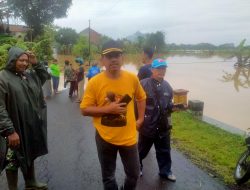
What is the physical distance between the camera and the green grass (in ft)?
16.9

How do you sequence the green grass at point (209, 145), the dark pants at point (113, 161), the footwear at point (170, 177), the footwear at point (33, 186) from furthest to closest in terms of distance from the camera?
1. the green grass at point (209, 145)
2. the footwear at point (170, 177)
3. the footwear at point (33, 186)
4. the dark pants at point (113, 161)

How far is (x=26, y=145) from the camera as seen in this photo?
3.67 metres

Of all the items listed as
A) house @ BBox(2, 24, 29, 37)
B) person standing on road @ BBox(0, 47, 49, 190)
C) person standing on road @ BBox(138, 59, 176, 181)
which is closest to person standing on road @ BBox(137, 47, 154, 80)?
person standing on road @ BBox(138, 59, 176, 181)

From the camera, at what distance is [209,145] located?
20.9ft

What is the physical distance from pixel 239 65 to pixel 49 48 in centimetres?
2149

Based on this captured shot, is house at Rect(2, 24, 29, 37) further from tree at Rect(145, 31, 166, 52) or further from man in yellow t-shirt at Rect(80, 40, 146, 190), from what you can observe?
tree at Rect(145, 31, 166, 52)

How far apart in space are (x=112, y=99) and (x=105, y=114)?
17cm

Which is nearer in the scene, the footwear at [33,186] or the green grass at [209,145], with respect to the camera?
the footwear at [33,186]

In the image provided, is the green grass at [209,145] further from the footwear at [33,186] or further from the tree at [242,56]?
the tree at [242,56]

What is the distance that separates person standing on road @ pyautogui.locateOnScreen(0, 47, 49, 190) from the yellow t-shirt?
0.91 metres

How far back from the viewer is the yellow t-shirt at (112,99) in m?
3.02

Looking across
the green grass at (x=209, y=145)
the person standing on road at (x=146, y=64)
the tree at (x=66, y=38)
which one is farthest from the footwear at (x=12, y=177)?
the tree at (x=66, y=38)

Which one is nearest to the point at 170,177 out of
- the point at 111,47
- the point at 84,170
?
the point at 84,170

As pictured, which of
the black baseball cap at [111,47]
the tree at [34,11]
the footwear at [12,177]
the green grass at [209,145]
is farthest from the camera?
the tree at [34,11]
